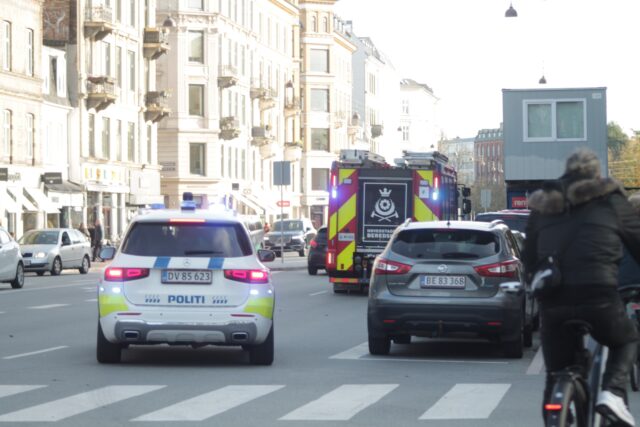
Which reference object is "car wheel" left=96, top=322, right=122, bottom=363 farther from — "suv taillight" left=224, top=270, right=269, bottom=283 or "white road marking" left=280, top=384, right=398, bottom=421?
"white road marking" left=280, top=384, right=398, bottom=421

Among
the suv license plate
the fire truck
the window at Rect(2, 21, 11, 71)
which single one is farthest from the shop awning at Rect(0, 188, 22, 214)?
the suv license plate

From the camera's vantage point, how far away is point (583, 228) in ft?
25.8

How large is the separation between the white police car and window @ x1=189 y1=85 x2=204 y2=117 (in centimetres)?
6894

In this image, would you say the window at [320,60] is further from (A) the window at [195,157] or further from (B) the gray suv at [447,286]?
(B) the gray suv at [447,286]

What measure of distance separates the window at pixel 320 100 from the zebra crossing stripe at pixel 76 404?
328 feet

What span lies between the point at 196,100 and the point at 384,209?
54379mm

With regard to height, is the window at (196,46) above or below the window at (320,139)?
above

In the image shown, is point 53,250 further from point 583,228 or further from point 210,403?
point 583,228

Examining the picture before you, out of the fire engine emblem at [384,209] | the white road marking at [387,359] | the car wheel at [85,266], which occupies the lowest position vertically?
the car wheel at [85,266]

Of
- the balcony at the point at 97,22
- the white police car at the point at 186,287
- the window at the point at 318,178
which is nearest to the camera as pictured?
the white police car at the point at 186,287

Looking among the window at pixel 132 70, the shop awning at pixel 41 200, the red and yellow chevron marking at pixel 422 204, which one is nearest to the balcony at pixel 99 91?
the window at pixel 132 70

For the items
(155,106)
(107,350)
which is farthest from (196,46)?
(107,350)

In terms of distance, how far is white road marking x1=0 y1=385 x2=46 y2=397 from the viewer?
41.0 ft

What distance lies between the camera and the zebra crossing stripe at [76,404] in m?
11.0
